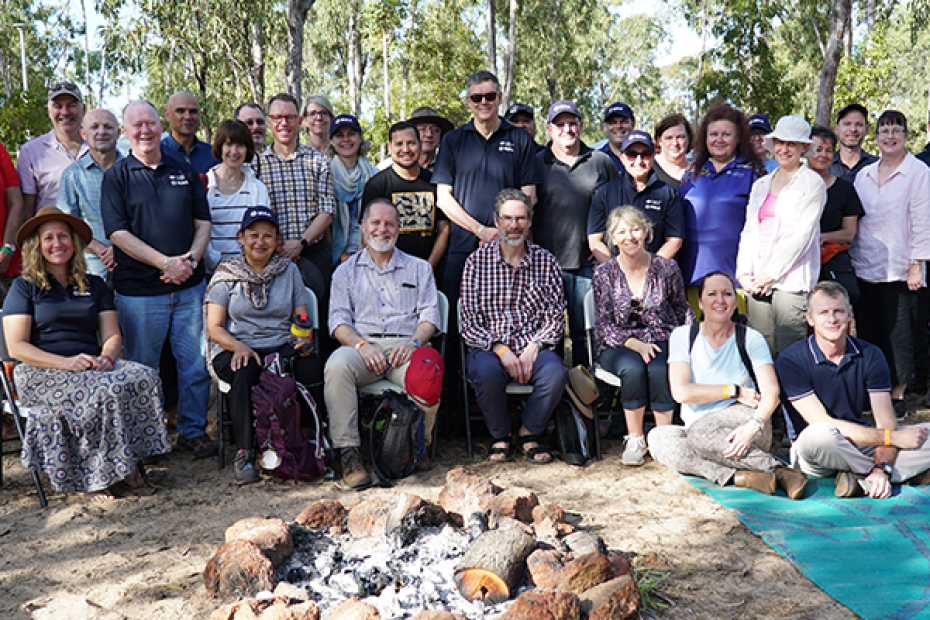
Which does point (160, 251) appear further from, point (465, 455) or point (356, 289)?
point (465, 455)

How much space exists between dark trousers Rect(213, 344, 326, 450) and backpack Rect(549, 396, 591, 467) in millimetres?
1599

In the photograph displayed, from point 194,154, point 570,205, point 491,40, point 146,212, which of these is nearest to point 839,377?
point 570,205

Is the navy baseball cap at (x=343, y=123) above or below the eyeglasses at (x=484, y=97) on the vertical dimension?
below

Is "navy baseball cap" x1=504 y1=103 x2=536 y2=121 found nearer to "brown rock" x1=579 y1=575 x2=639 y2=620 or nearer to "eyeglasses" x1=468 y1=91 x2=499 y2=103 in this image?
"eyeglasses" x1=468 y1=91 x2=499 y2=103

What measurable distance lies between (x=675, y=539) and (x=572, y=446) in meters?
1.33

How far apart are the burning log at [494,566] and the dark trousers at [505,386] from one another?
181cm

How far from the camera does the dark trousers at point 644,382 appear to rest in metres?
4.68

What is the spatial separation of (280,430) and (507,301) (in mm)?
1733

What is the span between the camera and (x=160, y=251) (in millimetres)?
4910

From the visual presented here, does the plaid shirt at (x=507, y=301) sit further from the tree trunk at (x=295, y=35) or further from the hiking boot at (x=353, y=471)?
A: the tree trunk at (x=295, y=35)

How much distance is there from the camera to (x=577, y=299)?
556cm

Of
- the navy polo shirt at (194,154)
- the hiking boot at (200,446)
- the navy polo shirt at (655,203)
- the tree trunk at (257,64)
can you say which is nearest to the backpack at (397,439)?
the hiking boot at (200,446)

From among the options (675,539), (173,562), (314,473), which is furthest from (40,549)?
(675,539)

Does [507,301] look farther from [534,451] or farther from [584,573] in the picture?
[584,573]
